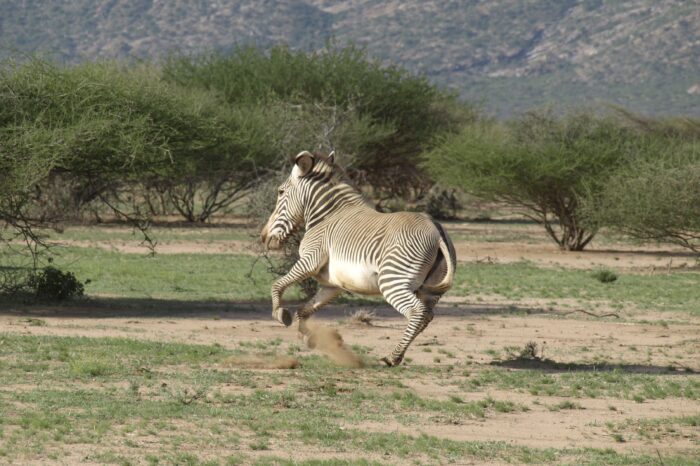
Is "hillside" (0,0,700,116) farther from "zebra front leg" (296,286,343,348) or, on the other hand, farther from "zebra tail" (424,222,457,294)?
"zebra tail" (424,222,457,294)

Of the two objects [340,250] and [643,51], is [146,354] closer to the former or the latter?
[340,250]

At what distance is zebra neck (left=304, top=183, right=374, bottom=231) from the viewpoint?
14688 mm

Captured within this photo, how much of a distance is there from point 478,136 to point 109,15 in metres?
112

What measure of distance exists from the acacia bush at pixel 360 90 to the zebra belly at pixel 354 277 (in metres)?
36.0

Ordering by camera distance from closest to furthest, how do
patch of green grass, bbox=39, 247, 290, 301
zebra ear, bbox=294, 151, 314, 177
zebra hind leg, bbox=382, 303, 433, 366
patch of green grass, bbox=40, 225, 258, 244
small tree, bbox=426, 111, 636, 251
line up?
zebra hind leg, bbox=382, 303, 433, 366 → zebra ear, bbox=294, 151, 314, 177 → patch of green grass, bbox=39, 247, 290, 301 → small tree, bbox=426, 111, 636, 251 → patch of green grass, bbox=40, 225, 258, 244

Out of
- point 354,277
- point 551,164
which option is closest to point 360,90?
point 551,164

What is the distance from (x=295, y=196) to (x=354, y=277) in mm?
1643

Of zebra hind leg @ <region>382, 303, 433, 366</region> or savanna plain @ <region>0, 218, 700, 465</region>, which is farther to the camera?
zebra hind leg @ <region>382, 303, 433, 366</region>

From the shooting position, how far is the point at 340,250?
45.4 ft

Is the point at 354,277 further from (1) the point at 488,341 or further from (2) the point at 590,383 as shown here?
(1) the point at 488,341

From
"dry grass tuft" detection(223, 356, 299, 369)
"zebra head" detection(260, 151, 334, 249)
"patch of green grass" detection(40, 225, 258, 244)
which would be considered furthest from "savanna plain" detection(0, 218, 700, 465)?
"patch of green grass" detection(40, 225, 258, 244)

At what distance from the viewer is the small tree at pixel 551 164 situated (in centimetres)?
3659

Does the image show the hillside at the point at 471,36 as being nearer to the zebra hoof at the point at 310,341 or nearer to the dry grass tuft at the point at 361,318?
the dry grass tuft at the point at 361,318

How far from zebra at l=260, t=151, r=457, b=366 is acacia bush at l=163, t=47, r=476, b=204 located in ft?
115
